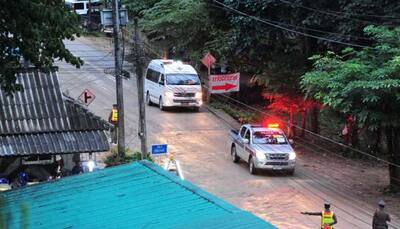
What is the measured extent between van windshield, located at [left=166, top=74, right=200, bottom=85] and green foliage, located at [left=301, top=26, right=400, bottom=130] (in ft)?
46.8

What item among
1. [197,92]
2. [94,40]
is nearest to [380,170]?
[197,92]

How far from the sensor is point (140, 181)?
941 cm

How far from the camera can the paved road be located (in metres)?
20.8

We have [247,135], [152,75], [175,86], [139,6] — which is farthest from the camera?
[139,6]

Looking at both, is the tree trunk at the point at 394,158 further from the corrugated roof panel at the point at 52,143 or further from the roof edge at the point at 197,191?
the roof edge at the point at 197,191

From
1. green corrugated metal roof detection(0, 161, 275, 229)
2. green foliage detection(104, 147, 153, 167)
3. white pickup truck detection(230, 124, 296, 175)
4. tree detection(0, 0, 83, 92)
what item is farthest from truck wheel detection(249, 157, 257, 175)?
tree detection(0, 0, 83, 92)

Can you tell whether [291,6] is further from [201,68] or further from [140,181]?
[140,181]

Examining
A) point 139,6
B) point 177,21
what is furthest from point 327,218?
point 139,6

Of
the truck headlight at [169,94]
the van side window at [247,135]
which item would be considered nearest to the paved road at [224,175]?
the truck headlight at [169,94]

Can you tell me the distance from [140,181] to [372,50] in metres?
15.0

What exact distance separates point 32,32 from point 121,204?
9.38ft

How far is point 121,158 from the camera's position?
2564cm

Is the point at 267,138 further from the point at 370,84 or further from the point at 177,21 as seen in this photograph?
the point at 177,21

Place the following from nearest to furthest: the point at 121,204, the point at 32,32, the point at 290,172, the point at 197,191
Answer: the point at 121,204 < the point at 197,191 < the point at 32,32 < the point at 290,172
